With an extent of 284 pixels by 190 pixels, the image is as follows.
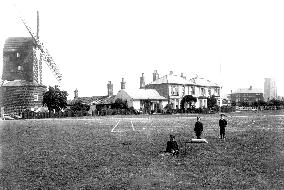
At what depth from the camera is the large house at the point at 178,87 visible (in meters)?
70.5

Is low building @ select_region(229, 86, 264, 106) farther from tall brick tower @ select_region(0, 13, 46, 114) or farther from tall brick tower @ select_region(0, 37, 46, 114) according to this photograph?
tall brick tower @ select_region(0, 37, 46, 114)

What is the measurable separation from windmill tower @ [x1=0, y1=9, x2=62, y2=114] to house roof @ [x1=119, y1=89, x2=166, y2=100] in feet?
41.6

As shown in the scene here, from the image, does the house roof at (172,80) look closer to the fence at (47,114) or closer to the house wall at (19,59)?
the fence at (47,114)

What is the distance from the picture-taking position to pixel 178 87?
71875 millimetres

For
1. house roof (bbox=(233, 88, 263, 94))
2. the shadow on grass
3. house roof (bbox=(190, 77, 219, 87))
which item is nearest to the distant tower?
house roof (bbox=(233, 88, 263, 94))

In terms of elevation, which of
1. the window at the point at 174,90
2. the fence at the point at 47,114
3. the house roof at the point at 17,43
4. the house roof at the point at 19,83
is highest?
the house roof at the point at 17,43

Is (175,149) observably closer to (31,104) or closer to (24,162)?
(24,162)

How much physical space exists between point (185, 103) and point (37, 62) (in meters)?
26.6

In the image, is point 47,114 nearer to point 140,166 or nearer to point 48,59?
point 48,59

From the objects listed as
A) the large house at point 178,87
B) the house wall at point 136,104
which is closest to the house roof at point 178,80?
the large house at point 178,87

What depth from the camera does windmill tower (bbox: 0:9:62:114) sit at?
57.6 meters

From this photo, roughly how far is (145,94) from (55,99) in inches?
745

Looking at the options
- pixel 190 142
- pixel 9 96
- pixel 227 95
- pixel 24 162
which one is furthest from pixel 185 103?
pixel 227 95

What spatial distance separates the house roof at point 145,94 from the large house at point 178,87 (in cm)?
151
